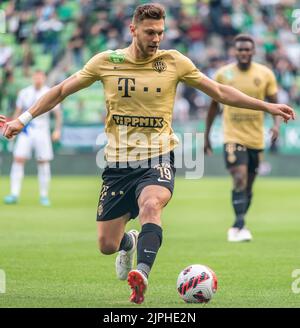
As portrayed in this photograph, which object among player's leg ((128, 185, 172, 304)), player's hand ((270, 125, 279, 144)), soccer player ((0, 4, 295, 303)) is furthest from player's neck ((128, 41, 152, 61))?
player's hand ((270, 125, 279, 144))

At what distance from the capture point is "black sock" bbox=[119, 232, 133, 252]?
959cm

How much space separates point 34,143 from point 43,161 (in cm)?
55

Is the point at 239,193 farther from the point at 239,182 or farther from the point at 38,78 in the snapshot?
the point at 38,78

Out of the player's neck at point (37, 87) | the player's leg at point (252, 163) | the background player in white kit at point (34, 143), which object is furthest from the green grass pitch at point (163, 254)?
the player's neck at point (37, 87)

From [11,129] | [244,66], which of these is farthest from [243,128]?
[11,129]

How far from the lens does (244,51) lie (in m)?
13.9

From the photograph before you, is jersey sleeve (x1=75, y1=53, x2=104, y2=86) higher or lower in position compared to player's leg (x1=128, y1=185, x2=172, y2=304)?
higher

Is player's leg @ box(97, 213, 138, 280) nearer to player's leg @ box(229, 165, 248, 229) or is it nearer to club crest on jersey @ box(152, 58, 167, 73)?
club crest on jersey @ box(152, 58, 167, 73)

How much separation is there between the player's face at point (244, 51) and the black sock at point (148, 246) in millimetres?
6103

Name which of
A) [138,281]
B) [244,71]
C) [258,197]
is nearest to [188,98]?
[258,197]

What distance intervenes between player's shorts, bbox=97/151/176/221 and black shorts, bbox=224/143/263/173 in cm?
472

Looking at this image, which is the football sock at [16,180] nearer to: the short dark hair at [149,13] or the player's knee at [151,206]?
the short dark hair at [149,13]

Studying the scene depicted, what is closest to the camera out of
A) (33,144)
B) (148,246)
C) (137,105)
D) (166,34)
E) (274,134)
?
(148,246)

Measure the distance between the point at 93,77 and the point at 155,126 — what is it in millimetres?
733
